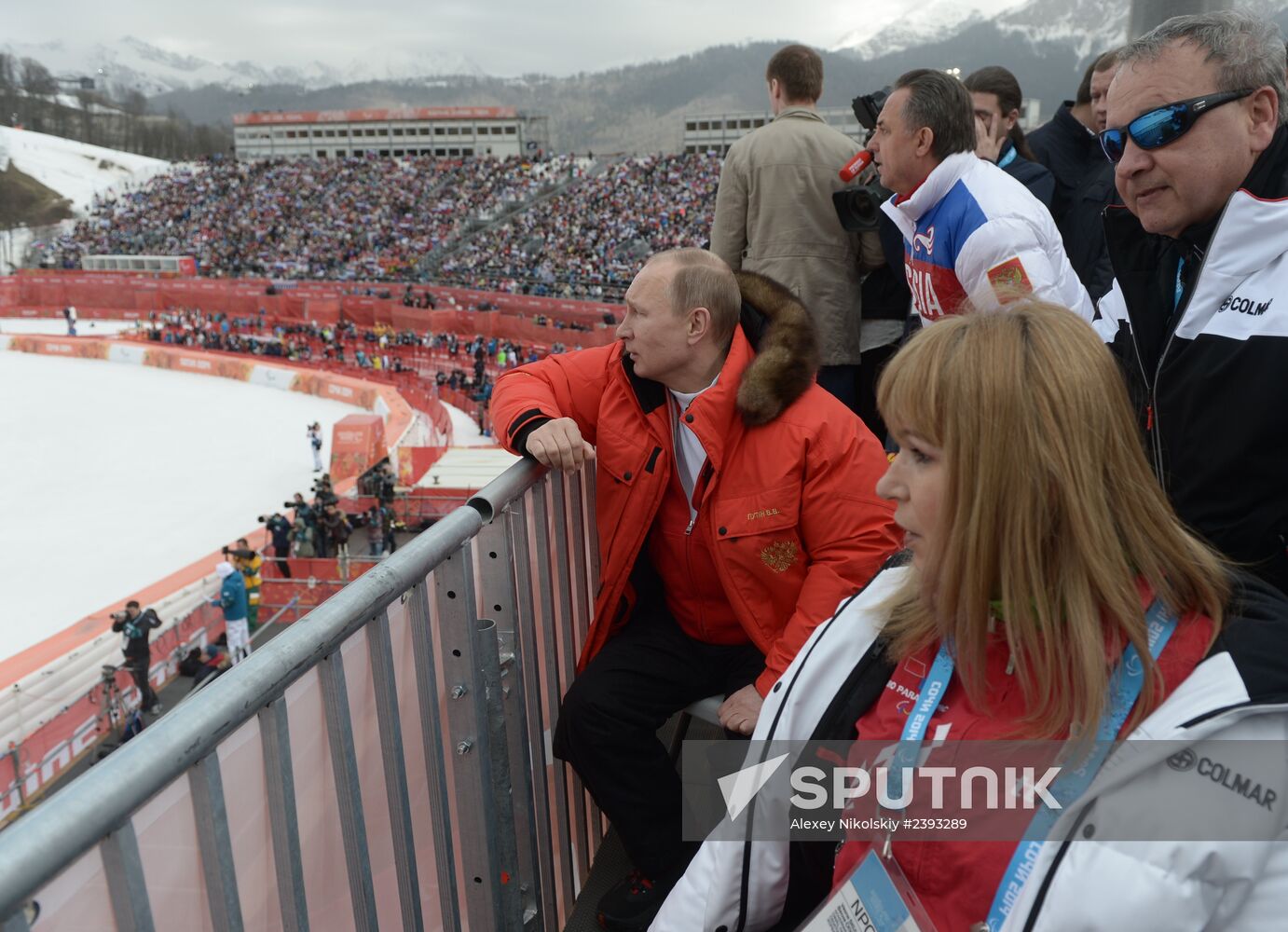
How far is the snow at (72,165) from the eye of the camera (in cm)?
7146

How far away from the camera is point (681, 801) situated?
2.16 m

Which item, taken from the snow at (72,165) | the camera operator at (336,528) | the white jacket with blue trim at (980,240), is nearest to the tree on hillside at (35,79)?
the snow at (72,165)

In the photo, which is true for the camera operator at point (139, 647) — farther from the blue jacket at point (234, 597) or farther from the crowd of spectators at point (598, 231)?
the crowd of spectators at point (598, 231)

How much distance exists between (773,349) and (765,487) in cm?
34

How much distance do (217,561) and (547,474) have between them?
11170mm

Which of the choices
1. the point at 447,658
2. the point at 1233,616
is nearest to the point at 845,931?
the point at 1233,616

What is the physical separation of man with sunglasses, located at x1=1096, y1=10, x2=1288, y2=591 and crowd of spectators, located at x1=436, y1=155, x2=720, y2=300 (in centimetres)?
2847

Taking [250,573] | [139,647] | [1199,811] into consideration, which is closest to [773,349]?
[1199,811]

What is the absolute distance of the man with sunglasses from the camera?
158 cm

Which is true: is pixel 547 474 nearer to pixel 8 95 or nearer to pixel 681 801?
pixel 681 801

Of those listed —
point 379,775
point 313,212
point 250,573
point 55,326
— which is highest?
point 313,212

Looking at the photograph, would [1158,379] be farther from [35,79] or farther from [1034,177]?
[35,79]

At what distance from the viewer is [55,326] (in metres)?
35.4

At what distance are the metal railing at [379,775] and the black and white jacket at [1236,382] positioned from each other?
123 cm
